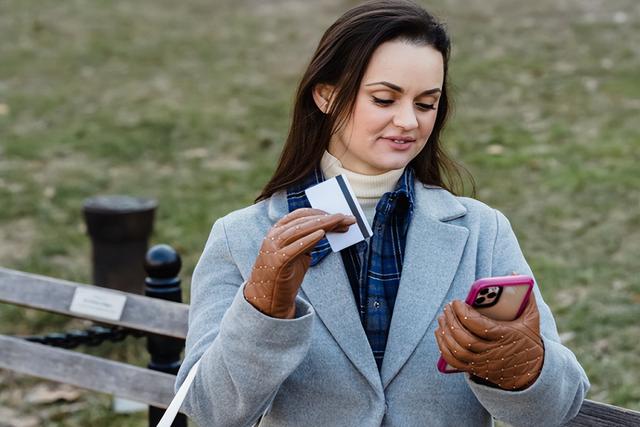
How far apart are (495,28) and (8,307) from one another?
20.3 ft

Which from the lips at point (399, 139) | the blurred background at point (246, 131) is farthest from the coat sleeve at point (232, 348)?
the blurred background at point (246, 131)

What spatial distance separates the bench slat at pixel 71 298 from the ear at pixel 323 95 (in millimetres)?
1028

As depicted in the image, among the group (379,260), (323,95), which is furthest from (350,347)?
(323,95)

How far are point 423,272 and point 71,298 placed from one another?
4.93 feet

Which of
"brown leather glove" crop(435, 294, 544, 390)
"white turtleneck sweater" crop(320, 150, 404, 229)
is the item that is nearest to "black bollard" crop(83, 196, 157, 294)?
"white turtleneck sweater" crop(320, 150, 404, 229)

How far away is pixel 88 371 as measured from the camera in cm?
337

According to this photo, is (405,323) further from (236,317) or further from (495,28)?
(495,28)

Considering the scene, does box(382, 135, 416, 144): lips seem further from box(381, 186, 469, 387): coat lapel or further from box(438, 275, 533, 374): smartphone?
box(438, 275, 533, 374): smartphone

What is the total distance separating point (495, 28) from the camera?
9953mm

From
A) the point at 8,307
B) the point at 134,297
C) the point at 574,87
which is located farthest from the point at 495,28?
the point at 134,297

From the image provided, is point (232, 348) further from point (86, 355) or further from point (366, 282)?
point (86, 355)

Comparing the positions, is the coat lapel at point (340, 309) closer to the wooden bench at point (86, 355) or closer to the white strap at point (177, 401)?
the white strap at point (177, 401)

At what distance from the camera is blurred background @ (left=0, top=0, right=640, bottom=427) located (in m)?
5.08

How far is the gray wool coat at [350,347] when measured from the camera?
6.57ft
